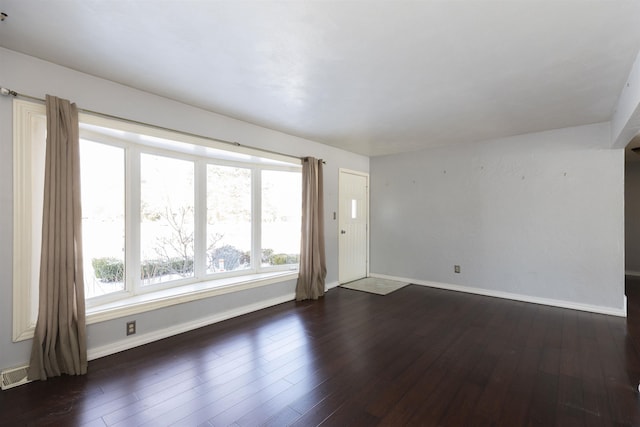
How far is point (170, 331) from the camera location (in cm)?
306

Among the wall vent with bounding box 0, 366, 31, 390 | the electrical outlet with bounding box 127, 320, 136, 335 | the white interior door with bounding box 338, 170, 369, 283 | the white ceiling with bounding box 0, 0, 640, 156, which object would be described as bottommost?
the wall vent with bounding box 0, 366, 31, 390

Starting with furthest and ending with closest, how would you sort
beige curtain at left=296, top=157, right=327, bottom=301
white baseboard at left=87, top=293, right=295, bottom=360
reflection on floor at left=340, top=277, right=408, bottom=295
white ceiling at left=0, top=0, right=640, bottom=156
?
reflection on floor at left=340, top=277, right=408, bottom=295 → beige curtain at left=296, top=157, right=327, bottom=301 → white baseboard at left=87, top=293, right=295, bottom=360 → white ceiling at left=0, top=0, right=640, bottom=156

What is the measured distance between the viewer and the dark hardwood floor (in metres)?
1.84

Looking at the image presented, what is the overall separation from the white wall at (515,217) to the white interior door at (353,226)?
1.17 feet

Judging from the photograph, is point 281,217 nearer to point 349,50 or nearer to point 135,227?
point 135,227

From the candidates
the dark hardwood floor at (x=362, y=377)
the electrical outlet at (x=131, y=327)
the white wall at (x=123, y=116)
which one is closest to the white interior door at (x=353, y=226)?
the white wall at (x=123, y=116)

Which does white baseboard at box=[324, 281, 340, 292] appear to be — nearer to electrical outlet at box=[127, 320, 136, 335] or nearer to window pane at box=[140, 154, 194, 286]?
window pane at box=[140, 154, 194, 286]

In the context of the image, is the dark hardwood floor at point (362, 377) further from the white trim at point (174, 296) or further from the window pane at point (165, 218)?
the window pane at point (165, 218)

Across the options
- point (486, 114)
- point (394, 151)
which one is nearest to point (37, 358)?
point (486, 114)

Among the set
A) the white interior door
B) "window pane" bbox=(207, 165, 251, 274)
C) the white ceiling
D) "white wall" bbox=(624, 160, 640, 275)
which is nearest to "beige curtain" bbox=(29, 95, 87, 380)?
the white ceiling

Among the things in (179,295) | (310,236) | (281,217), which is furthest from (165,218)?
(310,236)

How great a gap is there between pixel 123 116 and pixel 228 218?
5.84 ft

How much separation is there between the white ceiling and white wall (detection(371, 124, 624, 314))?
98cm

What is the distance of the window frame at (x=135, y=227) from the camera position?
86.3 inches
